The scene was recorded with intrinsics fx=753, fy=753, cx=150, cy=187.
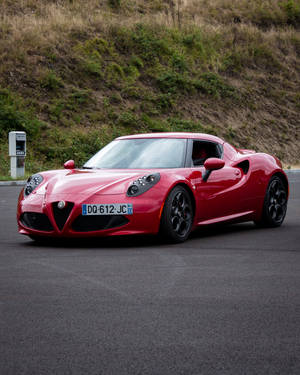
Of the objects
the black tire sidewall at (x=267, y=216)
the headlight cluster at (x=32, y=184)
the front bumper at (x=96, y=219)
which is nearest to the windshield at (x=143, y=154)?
→ the headlight cluster at (x=32, y=184)

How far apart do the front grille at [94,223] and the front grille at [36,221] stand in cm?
35

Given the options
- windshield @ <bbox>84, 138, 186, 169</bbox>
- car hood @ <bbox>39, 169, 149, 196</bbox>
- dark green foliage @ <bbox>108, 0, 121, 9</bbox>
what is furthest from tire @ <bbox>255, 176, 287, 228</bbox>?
dark green foliage @ <bbox>108, 0, 121, 9</bbox>

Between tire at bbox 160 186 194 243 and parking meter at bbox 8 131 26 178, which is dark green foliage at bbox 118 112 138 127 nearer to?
parking meter at bbox 8 131 26 178

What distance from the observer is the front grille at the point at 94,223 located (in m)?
8.40

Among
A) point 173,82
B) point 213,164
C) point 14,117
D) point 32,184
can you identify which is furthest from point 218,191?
point 173,82

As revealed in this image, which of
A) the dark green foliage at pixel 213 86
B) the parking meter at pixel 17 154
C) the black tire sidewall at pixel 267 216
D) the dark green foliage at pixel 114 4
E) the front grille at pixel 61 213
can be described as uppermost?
the dark green foliage at pixel 114 4

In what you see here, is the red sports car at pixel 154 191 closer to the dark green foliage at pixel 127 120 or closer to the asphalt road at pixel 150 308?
the asphalt road at pixel 150 308

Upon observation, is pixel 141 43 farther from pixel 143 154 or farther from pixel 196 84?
pixel 143 154

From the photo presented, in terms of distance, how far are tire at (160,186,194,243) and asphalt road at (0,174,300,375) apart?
176mm

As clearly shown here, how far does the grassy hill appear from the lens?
31.5 metres

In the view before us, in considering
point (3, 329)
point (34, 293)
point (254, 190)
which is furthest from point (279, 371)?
point (254, 190)

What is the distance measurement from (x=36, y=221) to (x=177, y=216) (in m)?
1.64

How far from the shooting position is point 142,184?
8.60m

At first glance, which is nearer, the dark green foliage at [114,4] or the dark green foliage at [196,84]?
the dark green foliage at [196,84]
